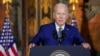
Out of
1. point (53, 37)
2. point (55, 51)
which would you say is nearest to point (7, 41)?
point (53, 37)

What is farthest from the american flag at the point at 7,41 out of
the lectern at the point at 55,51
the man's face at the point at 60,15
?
the lectern at the point at 55,51

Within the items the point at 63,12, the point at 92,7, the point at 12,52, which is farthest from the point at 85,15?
the point at 63,12

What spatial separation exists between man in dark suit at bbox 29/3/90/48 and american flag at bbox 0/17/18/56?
2363 millimetres

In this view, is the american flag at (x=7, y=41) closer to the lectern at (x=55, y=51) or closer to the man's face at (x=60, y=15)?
the man's face at (x=60, y=15)

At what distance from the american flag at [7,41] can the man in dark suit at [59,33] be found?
2.36 m

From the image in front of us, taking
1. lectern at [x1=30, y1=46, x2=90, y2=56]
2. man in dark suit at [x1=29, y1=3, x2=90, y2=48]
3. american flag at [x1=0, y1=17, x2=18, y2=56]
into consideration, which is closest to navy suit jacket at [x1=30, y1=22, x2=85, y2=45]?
man in dark suit at [x1=29, y1=3, x2=90, y2=48]

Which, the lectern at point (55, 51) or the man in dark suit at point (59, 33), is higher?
the man in dark suit at point (59, 33)

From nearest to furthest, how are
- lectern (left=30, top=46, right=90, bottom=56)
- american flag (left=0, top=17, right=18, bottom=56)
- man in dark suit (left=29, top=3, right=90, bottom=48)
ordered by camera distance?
lectern (left=30, top=46, right=90, bottom=56), man in dark suit (left=29, top=3, right=90, bottom=48), american flag (left=0, top=17, right=18, bottom=56)

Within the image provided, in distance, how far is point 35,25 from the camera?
6.73 metres

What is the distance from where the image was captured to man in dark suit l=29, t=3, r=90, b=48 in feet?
13.3

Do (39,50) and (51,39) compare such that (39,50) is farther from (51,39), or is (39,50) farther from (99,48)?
(99,48)

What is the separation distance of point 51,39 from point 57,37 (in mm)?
90

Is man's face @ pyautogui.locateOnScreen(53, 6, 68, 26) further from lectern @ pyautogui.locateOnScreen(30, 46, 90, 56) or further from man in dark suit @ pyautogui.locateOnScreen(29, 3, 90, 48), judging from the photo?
lectern @ pyautogui.locateOnScreen(30, 46, 90, 56)

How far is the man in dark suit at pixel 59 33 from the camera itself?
13.3 feet
